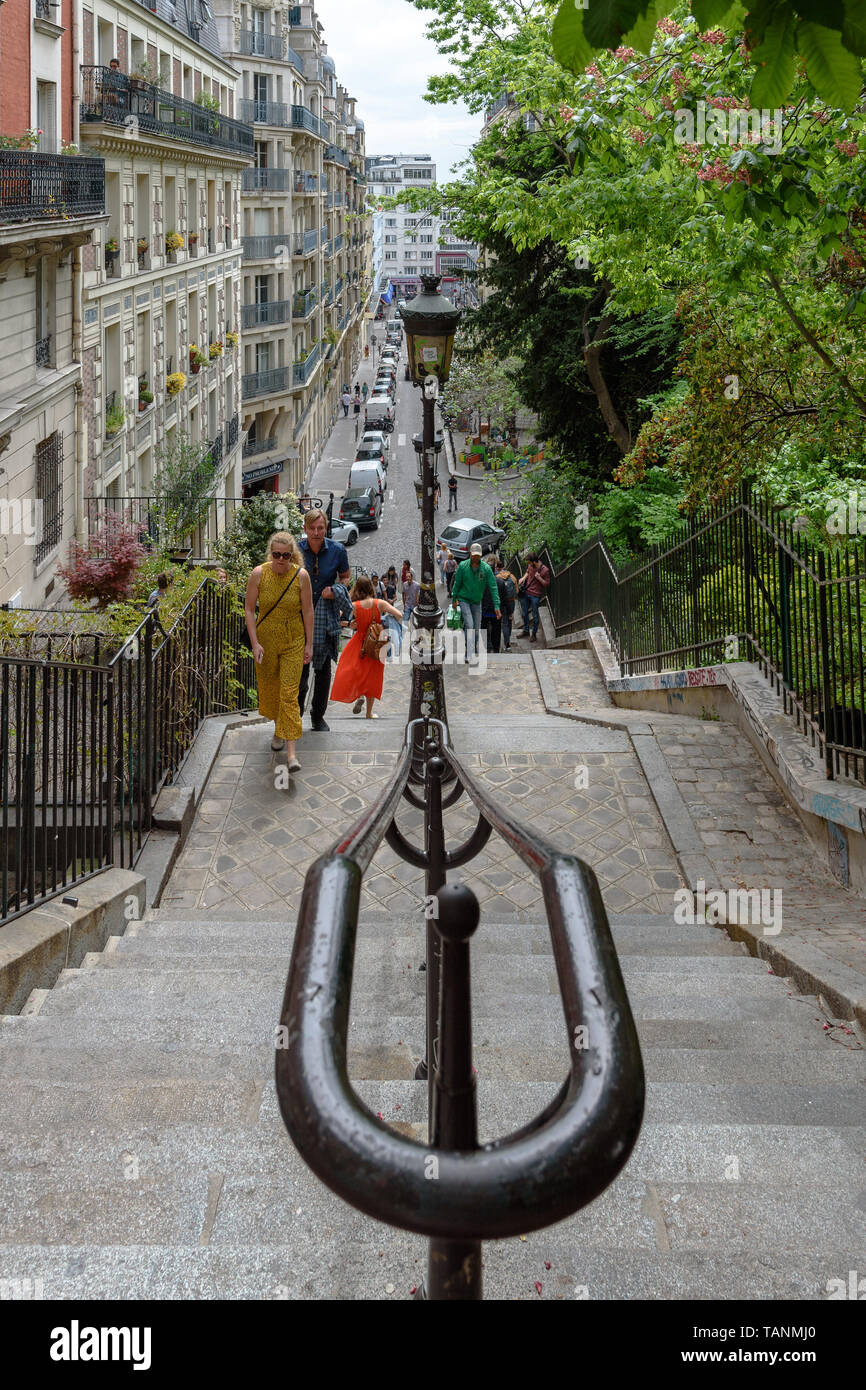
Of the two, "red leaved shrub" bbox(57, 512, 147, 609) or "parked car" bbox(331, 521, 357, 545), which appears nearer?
"red leaved shrub" bbox(57, 512, 147, 609)

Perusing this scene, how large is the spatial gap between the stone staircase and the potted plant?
70.6 ft

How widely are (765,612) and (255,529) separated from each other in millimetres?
16685

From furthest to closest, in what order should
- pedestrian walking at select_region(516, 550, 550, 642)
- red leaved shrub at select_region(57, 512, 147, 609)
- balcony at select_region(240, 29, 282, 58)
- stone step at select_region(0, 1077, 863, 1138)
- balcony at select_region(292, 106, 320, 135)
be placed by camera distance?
balcony at select_region(292, 106, 320, 135), balcony at select_region(240, 29, 282, 58), pedestrian walking at select_region(516, 550, 550, 642), red leaved shrub at select_region(57, 512, 147, 609), stone step at select_region(0, 1077, 863, 1138)

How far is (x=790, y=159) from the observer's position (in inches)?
257

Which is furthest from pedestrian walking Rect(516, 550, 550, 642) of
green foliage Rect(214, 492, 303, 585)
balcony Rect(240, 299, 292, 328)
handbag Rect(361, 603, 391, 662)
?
balcony Rect(240, 299, 292, 328)

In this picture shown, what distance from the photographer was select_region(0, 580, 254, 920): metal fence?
5199 millimetres

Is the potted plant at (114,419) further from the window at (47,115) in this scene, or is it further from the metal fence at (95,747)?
the metal fence at (95,747)

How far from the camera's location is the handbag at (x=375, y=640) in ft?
29.8

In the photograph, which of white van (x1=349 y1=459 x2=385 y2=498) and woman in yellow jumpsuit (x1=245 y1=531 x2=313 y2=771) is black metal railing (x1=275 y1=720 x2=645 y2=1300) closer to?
woman in yellow jumpsuit (x1=245 y1=531 x2=313 y2=771)

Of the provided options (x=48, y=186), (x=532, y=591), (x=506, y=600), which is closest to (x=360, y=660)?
(x=506, y=600)

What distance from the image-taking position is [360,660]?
31.2ft

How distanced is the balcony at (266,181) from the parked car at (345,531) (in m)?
14.6

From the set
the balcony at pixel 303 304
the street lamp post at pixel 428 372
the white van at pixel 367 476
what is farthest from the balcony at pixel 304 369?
the street lamp post at pixel 428 372

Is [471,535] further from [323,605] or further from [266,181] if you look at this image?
[323,605]
